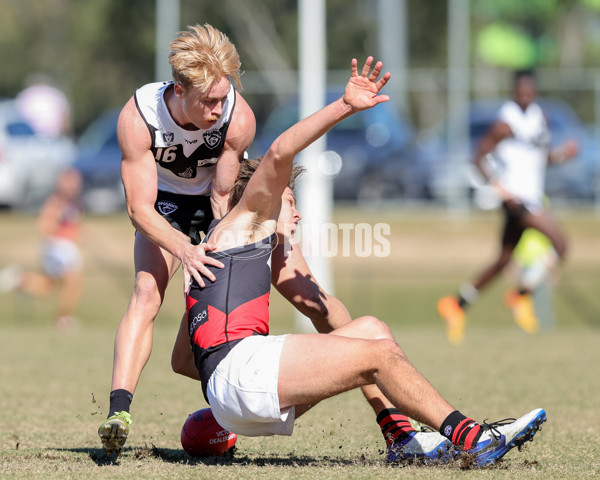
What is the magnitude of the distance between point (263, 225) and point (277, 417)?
0.85 metres

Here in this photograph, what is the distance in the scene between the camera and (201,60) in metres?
4.78

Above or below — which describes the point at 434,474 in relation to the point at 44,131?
below

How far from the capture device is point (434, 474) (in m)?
4.39

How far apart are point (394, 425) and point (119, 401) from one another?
4.30ft

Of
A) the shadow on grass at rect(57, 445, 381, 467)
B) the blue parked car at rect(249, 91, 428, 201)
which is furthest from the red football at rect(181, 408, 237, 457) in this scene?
the blue parked car at rect(249, 91, 428, 201)

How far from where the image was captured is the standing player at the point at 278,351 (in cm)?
431

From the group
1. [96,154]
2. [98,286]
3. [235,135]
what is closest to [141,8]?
[96,154]

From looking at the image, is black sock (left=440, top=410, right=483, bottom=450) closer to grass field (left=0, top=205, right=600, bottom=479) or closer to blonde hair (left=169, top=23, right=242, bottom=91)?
grass field (left=0, top=205, right=600, bottom=479)

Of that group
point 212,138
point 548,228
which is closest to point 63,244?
point 548,228

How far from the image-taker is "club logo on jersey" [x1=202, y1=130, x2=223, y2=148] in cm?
527

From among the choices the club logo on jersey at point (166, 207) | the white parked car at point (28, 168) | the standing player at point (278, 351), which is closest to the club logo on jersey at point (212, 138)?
the club logo on jersey at point (166, 207)

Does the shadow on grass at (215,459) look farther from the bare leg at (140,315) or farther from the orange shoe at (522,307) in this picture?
the orange shoe at (522,307)

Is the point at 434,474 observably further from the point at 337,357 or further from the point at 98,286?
the point at 98,286

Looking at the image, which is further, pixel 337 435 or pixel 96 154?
pixel 96 154
